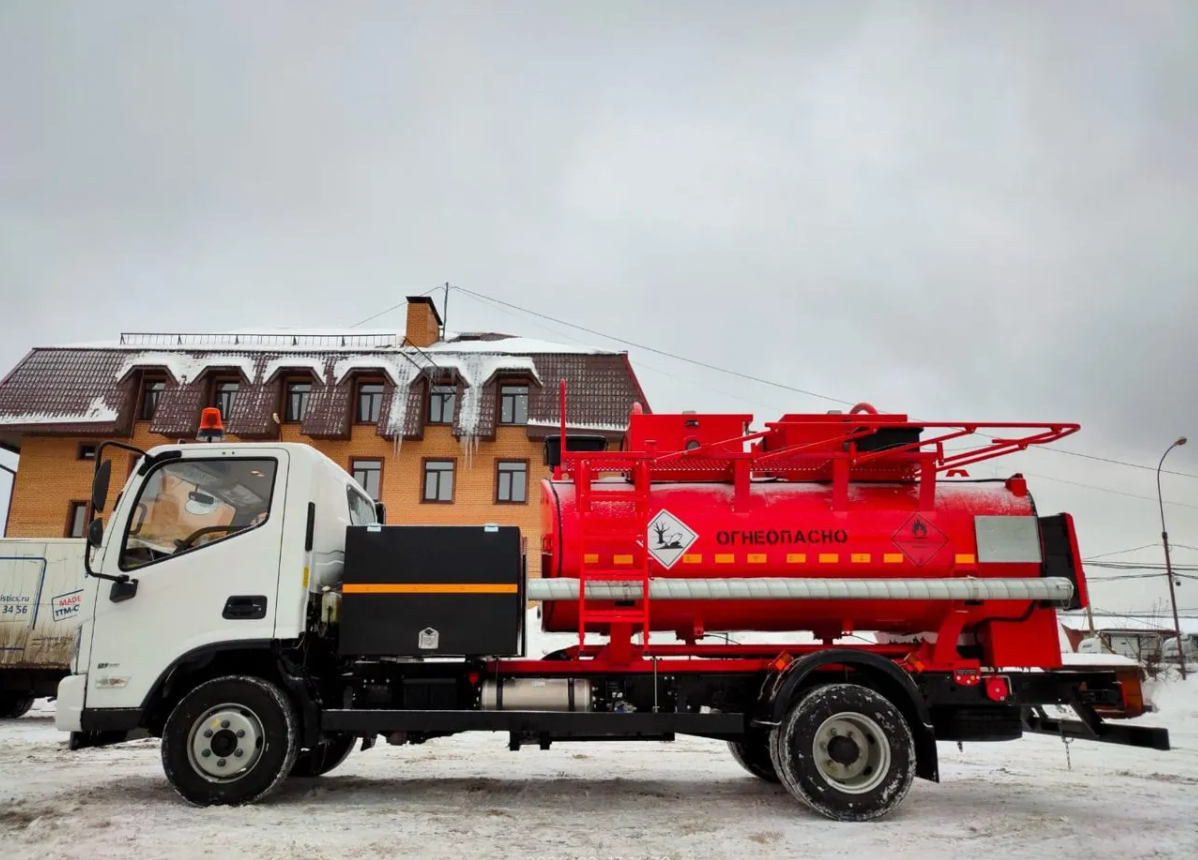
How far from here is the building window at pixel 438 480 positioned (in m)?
30.0

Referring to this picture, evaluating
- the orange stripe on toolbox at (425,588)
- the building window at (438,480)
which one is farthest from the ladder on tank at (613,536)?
the building window at (438,480)

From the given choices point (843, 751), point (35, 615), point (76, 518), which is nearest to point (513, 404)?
point (76, 518)

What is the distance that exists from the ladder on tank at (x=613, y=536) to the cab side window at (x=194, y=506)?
2616 mm

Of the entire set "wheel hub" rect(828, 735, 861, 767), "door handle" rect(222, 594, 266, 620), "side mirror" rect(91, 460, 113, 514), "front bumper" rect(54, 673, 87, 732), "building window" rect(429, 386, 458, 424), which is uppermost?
"building window" rect(429, 386, 458, 424)

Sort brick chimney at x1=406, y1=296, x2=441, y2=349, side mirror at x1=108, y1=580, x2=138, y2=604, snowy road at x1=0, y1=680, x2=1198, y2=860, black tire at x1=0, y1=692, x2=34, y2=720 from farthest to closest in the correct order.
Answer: brick chimney at x1=406, y1=296, x2=441, y2=349, black tire at x1=0, y1=692, x2=34, y2=720, side mirror at x1=108, y1=580, x2=138, y2=604, snowy road at x1=0, y1=680, x2=1198, y2=860

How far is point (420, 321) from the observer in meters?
34.0

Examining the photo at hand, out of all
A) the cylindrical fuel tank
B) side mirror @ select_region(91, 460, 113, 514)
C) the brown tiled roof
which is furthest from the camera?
the brown tiled roof

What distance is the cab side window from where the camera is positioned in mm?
7031

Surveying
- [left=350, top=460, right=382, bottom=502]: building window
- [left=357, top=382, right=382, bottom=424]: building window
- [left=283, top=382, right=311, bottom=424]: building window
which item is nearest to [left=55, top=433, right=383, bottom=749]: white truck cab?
[left=350, top=460, right=382, bottom=502]: building window

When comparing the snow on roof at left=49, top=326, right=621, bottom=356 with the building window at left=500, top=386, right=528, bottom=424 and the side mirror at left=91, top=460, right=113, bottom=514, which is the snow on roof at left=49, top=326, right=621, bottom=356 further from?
the side mirror at left=91, top=460, right=113, bottom=514

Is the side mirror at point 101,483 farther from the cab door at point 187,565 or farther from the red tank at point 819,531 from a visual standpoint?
the red tank at point 819,531

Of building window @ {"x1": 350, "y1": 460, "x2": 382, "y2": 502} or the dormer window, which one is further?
the dormer window

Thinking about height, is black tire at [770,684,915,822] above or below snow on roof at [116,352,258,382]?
below

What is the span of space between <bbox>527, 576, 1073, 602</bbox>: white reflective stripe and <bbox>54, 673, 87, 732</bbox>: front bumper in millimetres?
3623
